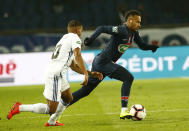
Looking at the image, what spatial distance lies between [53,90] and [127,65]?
28.7ft

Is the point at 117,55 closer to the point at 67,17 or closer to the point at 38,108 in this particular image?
the point at 38,108

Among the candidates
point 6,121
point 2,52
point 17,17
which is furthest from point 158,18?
point 6,121

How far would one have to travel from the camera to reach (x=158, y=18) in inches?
814

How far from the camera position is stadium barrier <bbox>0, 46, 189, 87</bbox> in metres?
15.1

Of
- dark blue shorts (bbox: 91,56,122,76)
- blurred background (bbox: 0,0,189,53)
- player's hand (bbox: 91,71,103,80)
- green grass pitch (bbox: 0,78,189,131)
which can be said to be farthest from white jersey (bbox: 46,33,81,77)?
blurred background (bbox: 0,0,189,53)

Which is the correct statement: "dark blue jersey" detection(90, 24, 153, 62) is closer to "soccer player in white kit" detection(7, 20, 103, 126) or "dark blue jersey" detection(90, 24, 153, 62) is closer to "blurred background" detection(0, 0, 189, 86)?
"soccer player in white kit" detection(7, 20, 103, 126)

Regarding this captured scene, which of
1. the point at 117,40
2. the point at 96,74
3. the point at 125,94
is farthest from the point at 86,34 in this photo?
the point at 96,74

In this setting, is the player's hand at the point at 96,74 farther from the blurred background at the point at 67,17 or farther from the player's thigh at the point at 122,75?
the blurred background at the point at 67,17

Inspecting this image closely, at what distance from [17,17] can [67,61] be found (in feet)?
43.0

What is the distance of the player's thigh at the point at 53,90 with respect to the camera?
693 cm

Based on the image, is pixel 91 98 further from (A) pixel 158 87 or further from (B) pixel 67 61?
(B) pixel 67 61

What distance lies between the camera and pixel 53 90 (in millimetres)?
6926

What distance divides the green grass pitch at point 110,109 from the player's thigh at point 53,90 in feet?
1.81

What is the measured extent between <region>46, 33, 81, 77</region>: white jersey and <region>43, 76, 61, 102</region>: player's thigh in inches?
3.8
